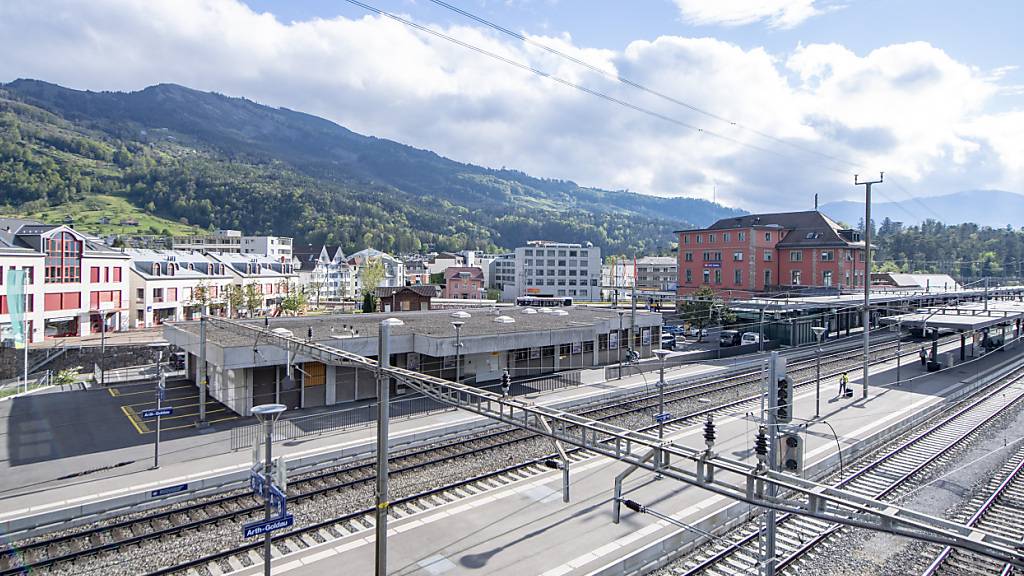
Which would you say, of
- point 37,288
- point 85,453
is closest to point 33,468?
point 85,453

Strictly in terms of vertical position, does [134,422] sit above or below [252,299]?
below

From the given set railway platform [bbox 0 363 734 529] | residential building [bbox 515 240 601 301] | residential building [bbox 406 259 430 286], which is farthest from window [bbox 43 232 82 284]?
residential building [bbox 406 259 430 286]

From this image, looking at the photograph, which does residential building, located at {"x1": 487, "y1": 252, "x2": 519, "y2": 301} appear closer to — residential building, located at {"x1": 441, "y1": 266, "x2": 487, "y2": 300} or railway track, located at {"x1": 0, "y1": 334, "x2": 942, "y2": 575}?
residential building, located at {"x1": 441, "y1": 266, "x2": 487, "y2": 300}

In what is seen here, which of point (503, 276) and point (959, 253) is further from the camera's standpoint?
point (503, 276)

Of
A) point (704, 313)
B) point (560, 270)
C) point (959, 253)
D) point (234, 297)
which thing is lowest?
point (704, 313)

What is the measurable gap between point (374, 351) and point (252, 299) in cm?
4446

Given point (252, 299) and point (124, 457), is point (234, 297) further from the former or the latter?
point (124, 457)

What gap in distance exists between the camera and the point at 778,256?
76.5m

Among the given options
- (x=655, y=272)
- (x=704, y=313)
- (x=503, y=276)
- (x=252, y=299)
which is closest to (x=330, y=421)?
(x=704, y=313)

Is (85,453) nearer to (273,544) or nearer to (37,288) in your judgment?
(273,544)

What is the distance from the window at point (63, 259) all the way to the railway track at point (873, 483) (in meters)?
57.8

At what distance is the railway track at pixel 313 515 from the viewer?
536 inches

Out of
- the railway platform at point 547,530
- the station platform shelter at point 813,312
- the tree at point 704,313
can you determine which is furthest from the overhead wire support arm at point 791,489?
the tree at point 704,313

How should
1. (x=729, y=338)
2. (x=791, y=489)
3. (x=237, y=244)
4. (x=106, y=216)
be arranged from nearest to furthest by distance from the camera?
(x=791, y=489), (x=729, y=338), (x=237, y=244), (x=106, y=216)
